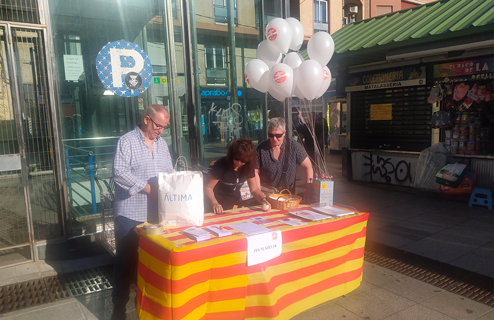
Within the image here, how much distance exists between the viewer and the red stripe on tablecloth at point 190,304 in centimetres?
244

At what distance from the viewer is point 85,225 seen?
492 cm

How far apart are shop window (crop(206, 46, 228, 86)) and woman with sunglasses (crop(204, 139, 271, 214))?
2.94m

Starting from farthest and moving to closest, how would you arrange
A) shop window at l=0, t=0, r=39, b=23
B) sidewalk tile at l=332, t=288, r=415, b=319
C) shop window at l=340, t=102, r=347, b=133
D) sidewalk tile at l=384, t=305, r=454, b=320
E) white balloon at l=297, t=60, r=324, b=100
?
shop window at l=340, t=102, r=347, b=133 → white balloon at l=297, t=60, r=324, b=100 → shop window at l=0, t=0, r=39, b=23 → sidewalk tile at l=332, t=288, r=415, b=319 → sidewalk tile at l=384, t=305, r=454, b=320

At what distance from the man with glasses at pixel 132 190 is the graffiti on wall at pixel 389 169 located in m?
6.30

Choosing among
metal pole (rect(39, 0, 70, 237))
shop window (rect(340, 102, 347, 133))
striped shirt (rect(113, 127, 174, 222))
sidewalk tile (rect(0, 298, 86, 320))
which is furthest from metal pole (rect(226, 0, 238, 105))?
shop window (rect(340, 102, 347, 133))

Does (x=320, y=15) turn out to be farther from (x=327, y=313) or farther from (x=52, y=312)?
(x=52, y=312)

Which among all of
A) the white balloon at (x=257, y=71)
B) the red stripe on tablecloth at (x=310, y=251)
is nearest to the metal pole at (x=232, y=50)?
the white balloon at (x=257, y=71)

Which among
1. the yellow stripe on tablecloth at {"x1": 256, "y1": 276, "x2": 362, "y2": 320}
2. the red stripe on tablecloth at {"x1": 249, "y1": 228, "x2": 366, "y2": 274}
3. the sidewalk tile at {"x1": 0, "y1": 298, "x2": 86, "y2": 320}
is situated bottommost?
the sidewalk tile at {"x1": 0, "y1": 298, "x2": 86, "y2": 320}

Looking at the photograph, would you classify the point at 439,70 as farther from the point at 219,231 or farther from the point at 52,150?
the point at 52,150

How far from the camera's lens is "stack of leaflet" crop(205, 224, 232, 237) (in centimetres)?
270

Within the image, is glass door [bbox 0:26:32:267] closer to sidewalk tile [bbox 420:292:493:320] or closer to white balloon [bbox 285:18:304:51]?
white balloon [bbox 285:18:304:51]

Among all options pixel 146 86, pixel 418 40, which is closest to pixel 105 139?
pixel 146 86

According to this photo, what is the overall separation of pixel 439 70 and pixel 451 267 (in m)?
4.47

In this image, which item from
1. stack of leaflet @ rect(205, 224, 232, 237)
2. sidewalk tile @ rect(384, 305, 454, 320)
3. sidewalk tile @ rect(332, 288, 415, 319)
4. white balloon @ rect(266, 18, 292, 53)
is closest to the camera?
stack of leaflet @ rect(205, 224, 232, 237)
